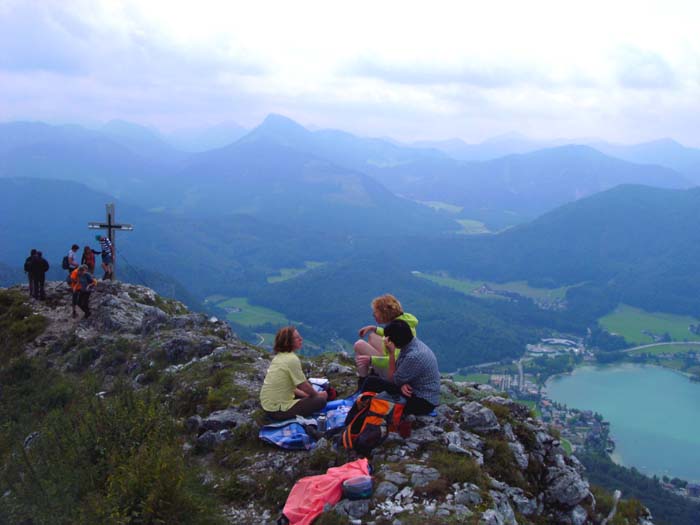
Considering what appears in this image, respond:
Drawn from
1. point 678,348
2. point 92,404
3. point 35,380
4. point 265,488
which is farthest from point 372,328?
point 678,348

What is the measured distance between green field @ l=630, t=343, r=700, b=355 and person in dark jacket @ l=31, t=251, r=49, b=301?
124 m

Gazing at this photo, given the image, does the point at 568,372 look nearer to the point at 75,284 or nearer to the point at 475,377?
the point at 475,377

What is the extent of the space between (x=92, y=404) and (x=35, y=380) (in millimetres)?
7358

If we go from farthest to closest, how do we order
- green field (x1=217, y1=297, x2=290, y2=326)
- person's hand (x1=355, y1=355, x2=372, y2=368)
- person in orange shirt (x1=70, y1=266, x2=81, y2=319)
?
green field (x1=217, y1=297, x2=290, y2=326) < person in orange shirt (x1=70, y1=266, x2=81, y2=319) < person's hand (x1=355, y1=355, x2=372, y2=368)

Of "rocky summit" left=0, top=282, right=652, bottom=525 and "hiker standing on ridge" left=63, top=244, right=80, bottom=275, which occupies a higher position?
"hiker standing on ridge" left=63, top=244, right=80, bottom=275

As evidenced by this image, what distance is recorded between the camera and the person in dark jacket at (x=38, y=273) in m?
20.8

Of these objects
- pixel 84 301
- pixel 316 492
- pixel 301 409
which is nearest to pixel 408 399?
pixel 301 409

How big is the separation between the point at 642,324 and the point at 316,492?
162m

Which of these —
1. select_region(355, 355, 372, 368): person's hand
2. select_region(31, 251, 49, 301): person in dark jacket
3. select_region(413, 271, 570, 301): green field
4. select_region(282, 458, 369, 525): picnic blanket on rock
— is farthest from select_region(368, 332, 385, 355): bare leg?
select_region(413, 271, 570, 301): green field

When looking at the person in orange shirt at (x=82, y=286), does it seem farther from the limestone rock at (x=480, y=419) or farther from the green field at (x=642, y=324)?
the green field at (x=642, y=324)

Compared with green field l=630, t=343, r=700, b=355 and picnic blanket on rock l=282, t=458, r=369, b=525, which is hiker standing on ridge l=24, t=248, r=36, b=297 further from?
green field l=630, t=343, r=700, b=355

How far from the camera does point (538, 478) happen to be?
30.6 ft

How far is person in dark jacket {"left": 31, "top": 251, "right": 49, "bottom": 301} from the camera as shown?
68.3 ft

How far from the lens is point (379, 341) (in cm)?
1047
